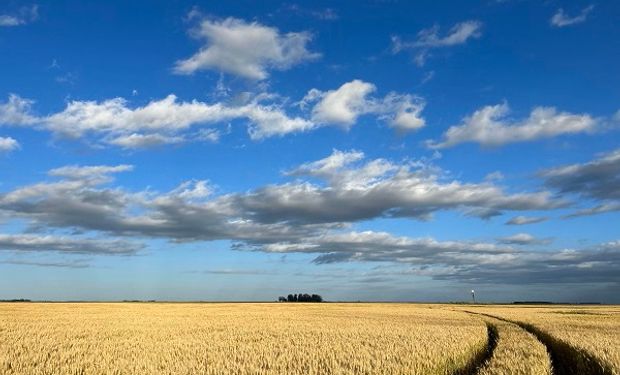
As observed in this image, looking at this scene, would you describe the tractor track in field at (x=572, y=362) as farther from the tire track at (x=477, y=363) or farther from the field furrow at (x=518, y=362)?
the tire track at (x=477, y=363)

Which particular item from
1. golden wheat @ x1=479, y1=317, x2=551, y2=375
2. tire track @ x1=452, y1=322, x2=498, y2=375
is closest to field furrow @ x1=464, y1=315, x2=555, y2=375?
golden wheat @ x1=479, y1=317, x2=551, y2=375

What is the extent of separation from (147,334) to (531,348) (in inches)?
621

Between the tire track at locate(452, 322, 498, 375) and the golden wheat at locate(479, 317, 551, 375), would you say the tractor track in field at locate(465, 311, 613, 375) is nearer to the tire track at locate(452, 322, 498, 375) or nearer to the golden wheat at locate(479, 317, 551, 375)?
the golden wheat at locate(479, 317, 551, 375)

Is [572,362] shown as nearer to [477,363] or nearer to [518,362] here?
[477,363]

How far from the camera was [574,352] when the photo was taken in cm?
1645

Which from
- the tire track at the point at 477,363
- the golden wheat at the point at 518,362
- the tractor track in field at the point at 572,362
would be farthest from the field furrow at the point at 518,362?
the tractor track in field at the point at 572,362

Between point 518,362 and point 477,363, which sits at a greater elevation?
point 518,362

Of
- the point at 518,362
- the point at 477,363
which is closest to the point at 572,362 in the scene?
the point at 477,363

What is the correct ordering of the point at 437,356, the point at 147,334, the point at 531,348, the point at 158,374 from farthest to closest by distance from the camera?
the point at 147,334
the point at 531,348
the point at 437,356
the point at 158,374

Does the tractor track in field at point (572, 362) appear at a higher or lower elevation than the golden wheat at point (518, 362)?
lower

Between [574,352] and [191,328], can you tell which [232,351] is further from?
[191,328]

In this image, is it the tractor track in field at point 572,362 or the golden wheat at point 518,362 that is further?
the tractor track in field at point 572,362

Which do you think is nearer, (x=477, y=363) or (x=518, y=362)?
(x=518, y=362)

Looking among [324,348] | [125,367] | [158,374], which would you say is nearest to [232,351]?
[324,348]
